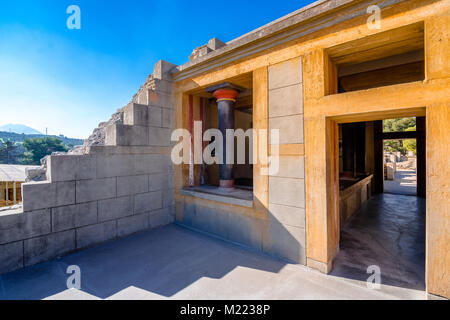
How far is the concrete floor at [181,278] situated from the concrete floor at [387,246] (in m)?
0.37

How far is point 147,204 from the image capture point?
19.7 feet

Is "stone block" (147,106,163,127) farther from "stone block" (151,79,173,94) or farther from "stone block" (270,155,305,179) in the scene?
"stone block" (270,155,305,179)

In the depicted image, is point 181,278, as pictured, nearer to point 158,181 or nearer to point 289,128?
point 158,181

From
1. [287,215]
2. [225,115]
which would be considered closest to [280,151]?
[287,215]

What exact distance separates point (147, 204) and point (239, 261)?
318 centimetres

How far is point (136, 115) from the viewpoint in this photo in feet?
18.5

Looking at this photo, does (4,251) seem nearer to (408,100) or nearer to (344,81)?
(408,100)

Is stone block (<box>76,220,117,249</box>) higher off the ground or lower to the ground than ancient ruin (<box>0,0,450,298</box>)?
lower

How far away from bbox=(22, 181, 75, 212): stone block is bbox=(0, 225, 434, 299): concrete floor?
1.16 m

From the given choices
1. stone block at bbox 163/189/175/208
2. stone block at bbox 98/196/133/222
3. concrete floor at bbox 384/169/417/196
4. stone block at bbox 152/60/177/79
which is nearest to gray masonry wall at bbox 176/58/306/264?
stone block at bbox 163/189/175/208

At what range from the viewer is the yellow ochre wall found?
2848 mm

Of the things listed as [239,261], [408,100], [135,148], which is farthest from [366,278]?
[135,148]

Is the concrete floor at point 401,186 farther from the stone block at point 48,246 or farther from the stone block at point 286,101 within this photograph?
the stone block at point 48,246

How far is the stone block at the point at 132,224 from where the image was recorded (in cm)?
544
